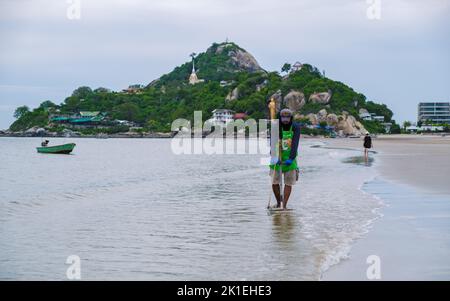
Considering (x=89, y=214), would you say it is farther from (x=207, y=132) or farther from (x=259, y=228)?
(x=207, y=132)

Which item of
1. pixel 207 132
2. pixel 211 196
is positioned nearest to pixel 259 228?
pixel 211 196

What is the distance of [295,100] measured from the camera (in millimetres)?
183250

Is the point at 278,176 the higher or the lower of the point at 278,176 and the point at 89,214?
the higher

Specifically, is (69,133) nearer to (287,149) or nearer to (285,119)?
(287,149)

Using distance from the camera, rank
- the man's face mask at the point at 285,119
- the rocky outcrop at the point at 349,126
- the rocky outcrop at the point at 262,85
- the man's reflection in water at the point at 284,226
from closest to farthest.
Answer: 1. the man's reflection in water at the point at 284,226
2. the man's face mask at the point at 285,119
3. the rocky outcrop at the point at 349,126
4. the rocky outcrop at the point at 262,85

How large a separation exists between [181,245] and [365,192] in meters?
8.40

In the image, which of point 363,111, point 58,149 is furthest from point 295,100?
point 58,149

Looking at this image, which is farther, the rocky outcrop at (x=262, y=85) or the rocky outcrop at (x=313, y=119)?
the rocky outcrop at (x=262, y=85)

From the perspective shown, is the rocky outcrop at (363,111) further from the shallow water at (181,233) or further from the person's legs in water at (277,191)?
the person's legs in water at (277,191)

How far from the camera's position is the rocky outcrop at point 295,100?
182 meters

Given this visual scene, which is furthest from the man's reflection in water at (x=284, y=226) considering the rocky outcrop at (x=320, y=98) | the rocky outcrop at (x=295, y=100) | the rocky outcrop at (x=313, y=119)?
the rocky outcrop at (x=295, y=100)

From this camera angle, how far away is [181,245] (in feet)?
29.6
